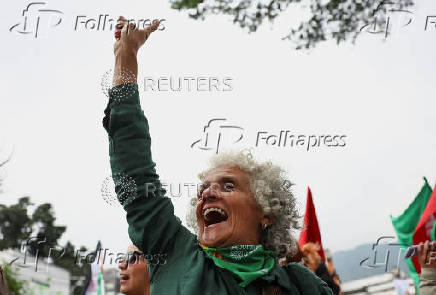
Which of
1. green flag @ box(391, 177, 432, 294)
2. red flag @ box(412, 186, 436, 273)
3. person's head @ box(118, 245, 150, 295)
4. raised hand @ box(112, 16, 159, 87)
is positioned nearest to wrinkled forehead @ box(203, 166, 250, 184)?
raised hand @ box(112, 16, 159, 87)

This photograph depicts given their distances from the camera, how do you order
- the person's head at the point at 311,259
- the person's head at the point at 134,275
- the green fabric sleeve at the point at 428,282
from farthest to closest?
the person's head at the point at 311,259 → the person's head at the point at 134,275 → the green fabric sleeve at the point at 428,282

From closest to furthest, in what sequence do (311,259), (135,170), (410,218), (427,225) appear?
(135,170), (311,259), (427,225), (410,218)

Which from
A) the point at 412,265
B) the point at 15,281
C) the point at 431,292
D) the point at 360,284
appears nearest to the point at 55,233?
the point at 15,281

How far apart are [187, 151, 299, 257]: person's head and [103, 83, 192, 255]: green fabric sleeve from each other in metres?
0.35

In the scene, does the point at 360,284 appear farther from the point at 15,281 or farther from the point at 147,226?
the point at 147,226

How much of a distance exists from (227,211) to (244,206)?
0.37ft

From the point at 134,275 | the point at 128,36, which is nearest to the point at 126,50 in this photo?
the point at 128,36

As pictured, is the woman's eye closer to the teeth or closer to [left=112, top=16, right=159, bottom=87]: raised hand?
the teeth

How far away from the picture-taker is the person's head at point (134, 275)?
3465mm

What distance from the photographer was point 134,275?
348cm

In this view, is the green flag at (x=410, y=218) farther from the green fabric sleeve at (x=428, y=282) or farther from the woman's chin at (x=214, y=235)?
the woman's chin at (x=214, y=235)

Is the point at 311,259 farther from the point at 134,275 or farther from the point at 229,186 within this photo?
the point at 229,186

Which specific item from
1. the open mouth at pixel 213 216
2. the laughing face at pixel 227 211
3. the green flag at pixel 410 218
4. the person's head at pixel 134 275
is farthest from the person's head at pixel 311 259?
the green flag at pixel 410 218

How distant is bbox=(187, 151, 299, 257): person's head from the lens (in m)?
2.40
